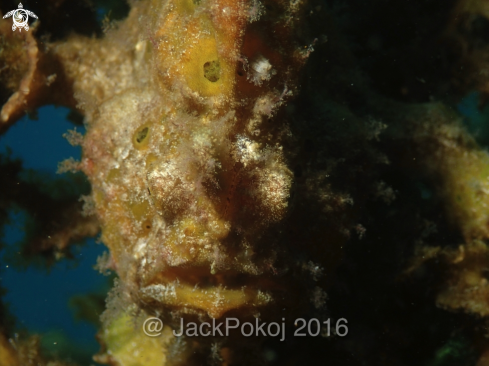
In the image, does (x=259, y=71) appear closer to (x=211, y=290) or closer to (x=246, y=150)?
(x=246, y=150)

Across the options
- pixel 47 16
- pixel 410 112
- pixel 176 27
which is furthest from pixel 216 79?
pixel 47 16

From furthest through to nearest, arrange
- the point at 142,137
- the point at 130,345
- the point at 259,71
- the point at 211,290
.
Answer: the point at 130,345, the point at 142,137, the point at 211,290, the point at 259,71

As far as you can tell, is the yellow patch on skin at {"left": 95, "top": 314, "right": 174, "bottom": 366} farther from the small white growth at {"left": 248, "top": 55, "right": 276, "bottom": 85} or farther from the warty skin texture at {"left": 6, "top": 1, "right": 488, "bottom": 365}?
the small white growth at {"left": 248, "top": 55, "right": 276, "bottom": 85}

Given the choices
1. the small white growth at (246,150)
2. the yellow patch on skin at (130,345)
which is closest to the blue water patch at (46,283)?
the yellow patch on skin at (130,345)

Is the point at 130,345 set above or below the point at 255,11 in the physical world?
below

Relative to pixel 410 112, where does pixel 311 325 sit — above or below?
below

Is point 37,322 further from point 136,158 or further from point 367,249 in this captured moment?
point 367,249

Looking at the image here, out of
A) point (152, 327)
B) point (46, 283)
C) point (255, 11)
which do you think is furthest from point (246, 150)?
point (46, 283)

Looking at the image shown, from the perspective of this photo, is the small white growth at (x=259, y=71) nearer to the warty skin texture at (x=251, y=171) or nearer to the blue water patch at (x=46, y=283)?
the warty skin texture at (x=251, y=171)
